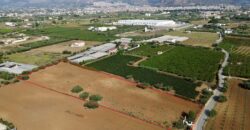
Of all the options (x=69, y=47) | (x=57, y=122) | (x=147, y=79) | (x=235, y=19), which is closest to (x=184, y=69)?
(x=147, y=79)

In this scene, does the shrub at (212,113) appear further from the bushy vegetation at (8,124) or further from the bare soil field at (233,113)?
the bushy vegetation at (8,124)

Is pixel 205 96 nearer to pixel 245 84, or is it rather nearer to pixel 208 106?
pixel 208 106

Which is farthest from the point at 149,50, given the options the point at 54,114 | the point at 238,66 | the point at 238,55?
the point at 54,114

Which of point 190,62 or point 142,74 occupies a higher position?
point 190,62

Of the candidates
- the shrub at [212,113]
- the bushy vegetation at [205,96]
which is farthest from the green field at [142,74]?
the shrub at [212,113]

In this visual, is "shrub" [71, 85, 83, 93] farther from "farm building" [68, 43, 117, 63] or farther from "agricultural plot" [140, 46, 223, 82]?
"agricultural plot" [140, 46, 223, 82]

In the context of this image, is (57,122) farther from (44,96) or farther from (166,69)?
(166,69)
